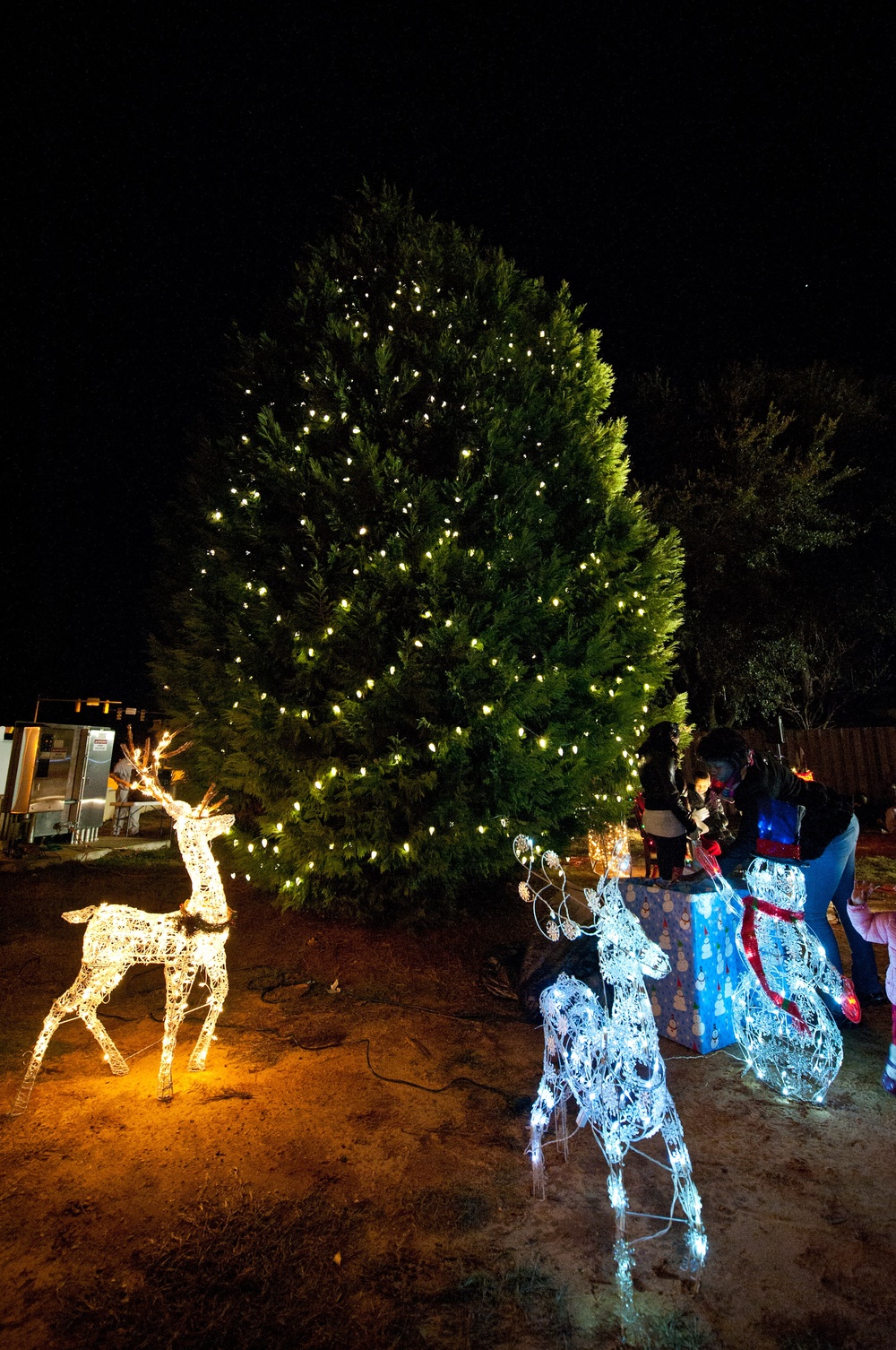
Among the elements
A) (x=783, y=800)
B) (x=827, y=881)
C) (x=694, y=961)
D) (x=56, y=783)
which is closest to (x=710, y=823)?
(x=827, y=881)

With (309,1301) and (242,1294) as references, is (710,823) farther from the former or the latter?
(242,1294)

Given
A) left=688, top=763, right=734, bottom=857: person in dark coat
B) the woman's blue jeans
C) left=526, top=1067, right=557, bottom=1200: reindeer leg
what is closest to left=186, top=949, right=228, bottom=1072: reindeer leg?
left=526, top=1067, right=557, bottom=1200: reindeer leg

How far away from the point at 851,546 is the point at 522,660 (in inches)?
516

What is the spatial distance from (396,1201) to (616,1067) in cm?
110

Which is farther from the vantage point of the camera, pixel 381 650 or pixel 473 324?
pixel 473 324

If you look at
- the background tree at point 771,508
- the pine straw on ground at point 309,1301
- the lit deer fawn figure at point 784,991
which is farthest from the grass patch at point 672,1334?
the background tree at point 771,508

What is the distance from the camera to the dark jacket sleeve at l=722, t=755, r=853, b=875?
4.07 metres

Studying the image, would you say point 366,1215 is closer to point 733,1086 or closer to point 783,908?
point 733,1086

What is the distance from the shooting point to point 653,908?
4027 millimetres

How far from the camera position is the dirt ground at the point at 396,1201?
204 cm

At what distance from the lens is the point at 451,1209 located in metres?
2.56

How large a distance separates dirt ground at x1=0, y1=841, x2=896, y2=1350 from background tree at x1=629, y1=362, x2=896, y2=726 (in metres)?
13.0

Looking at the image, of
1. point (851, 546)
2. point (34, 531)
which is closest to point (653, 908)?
point (851, 546)

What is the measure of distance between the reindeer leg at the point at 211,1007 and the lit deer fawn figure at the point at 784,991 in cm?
309
